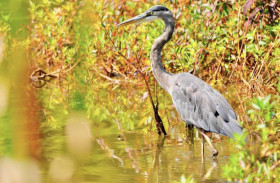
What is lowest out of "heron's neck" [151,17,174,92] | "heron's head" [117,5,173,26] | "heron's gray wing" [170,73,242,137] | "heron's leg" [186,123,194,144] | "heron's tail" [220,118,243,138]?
"heron's leg" [186,123,194,144]

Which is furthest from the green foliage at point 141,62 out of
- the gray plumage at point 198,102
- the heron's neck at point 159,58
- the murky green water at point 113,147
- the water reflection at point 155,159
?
the water reflection at point 155,159

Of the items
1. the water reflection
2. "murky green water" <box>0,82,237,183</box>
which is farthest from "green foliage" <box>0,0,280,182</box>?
the water reflection

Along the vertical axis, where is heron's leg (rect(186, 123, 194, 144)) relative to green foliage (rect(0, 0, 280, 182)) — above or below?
below

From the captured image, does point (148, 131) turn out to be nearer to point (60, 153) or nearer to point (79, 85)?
point (60, 153)

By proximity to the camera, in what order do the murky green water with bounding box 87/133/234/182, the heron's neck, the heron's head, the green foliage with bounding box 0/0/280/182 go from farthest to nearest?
the green foliage with bounding box 0/0/280/182 → the heron's head → the heron's neck → the murky green water with bounding box 87/133/234/182

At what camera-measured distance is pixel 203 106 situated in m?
6.00

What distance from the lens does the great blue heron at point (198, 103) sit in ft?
18.9

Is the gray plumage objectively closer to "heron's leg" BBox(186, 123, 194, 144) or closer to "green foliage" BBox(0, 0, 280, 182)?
"green foliage" BBox(0, 0, 280, 182)

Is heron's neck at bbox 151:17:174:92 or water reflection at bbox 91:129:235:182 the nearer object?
water reflection at bbox 91:129:235:182

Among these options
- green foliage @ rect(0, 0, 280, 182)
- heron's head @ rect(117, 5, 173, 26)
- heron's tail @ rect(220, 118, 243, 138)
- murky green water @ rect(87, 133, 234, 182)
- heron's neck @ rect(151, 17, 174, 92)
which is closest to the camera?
murky green water @ rect(87, 133, 234, 182)

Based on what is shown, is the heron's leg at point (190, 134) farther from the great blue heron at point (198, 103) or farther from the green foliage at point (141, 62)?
the great blue heron at point (198, 103)

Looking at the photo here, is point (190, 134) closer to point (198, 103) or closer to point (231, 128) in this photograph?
point (198, 103)

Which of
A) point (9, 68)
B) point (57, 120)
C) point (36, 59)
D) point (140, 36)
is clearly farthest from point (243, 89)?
point (9, 68)

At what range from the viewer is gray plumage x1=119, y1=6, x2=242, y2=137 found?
5.75m
